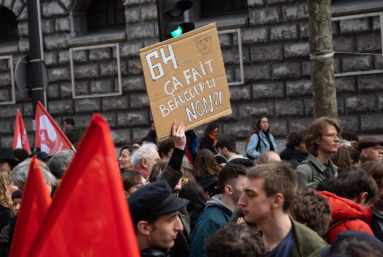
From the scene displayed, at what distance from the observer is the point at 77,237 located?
128cm

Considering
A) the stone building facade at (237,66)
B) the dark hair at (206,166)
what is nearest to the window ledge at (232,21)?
the stone building facade at (237,66)

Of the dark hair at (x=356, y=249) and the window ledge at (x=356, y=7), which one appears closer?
the dark hair at (x=356, y=249)

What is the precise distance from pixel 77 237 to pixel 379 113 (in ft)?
27.3

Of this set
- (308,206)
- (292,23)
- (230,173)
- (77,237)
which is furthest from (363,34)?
(77,237)

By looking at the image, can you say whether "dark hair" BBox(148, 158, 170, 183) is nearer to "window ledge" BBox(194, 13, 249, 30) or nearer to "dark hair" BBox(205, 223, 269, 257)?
"dark hair" BBox(205, 223, 269, 257)

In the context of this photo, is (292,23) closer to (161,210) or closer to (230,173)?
(230,173)

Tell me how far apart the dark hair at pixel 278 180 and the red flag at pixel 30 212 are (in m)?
0.99

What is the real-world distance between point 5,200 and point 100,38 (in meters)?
7.78

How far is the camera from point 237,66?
9.85 m

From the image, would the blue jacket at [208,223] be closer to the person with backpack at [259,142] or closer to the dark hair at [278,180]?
the dark hair at [278,180]

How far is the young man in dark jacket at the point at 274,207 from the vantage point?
2180 mm

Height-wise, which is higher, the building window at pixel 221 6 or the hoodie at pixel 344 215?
the building window at pixel 221 6

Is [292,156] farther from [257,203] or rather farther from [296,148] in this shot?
[257,203]

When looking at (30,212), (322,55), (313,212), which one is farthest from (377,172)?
(322,55)
